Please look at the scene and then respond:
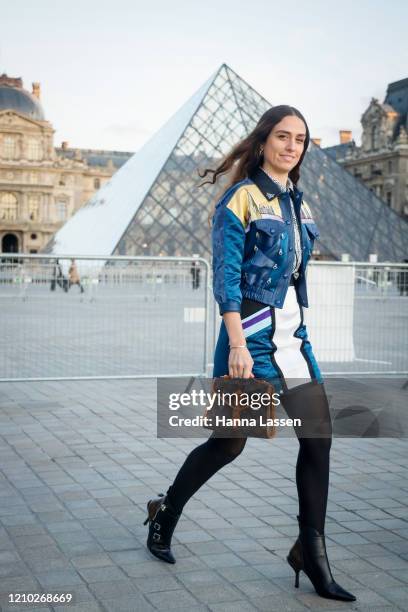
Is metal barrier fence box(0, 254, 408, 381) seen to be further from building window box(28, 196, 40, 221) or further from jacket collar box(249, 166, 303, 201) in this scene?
building window box(28, 196, 40, 221)

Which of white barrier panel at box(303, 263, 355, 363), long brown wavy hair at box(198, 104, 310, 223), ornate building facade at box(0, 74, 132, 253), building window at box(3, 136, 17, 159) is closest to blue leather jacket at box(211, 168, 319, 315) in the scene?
long brown wavy hair at box(198, 104, 310, 223)

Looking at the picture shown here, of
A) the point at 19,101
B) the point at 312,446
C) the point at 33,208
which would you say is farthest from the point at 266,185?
the point at 19,101

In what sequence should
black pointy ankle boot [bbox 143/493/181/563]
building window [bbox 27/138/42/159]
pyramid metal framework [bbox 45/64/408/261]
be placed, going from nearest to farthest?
1. black pointy ankle boot [bbox 143/493/181/563]
2. pyramid metal framework [bbox 45/64/408/261]
3. building window [bbox 27/138/42/159]

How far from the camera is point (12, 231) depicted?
8106 cm

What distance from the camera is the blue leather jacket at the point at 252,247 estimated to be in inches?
103

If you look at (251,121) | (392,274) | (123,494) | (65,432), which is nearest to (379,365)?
(392,274)

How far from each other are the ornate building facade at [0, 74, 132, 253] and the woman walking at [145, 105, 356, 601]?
78.7 metres

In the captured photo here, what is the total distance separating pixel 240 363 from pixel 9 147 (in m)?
83.9

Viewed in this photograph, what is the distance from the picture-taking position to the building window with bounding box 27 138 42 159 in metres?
83.8

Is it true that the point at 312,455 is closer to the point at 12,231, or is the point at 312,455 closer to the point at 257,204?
the point at 257,204

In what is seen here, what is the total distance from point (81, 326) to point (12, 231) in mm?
74249

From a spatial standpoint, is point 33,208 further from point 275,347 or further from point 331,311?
point 275,347

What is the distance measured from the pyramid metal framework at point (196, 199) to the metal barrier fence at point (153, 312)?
20.9 m

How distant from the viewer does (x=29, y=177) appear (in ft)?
274
